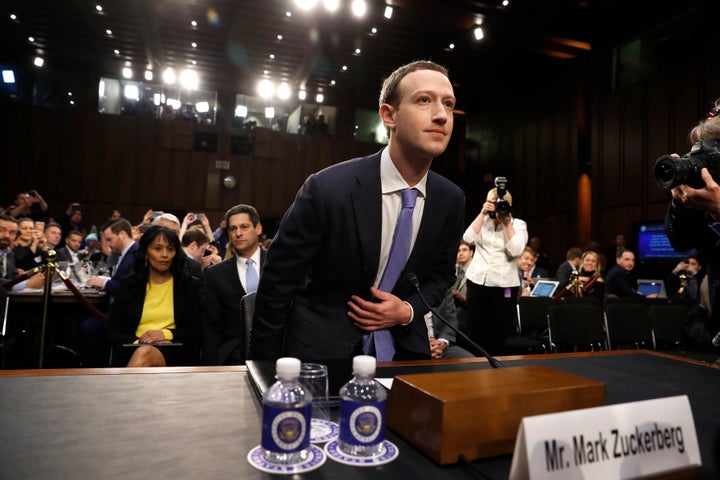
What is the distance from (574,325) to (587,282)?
2142 millimetres

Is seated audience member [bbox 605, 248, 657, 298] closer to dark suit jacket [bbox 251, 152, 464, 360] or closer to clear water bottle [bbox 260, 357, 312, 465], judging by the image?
dark suit jacket [bbox 251, 152, 464, 360]

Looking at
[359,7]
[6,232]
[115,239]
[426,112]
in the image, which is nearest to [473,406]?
[426,112]

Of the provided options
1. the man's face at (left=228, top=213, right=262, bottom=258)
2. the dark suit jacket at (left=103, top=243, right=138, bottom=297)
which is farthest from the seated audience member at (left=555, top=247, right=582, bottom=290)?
the dark suit jacket at (left=103, top=243, right=138, bottom=297)

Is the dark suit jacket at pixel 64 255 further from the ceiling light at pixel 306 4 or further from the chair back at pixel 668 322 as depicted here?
the chair back at pixel 668 322

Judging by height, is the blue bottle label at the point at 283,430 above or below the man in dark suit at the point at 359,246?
below

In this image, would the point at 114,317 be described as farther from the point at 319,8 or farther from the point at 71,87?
the point at 71,87

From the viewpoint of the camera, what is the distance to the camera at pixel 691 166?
1.32 meters

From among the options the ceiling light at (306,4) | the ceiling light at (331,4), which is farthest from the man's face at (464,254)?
the ceiling light at (306,4)

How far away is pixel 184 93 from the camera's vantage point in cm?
1204

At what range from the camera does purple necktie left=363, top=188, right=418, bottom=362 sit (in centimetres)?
136

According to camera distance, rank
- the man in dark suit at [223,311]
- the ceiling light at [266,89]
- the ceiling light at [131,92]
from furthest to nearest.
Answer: the ceiling light at [266,89]
the ceiling light at [131,92]
the man in dark suit at [223,311]

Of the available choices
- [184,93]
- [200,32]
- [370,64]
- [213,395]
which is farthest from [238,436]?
[184,93]

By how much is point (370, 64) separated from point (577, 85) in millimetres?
4346

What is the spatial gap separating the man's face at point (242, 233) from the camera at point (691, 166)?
2287 mm
